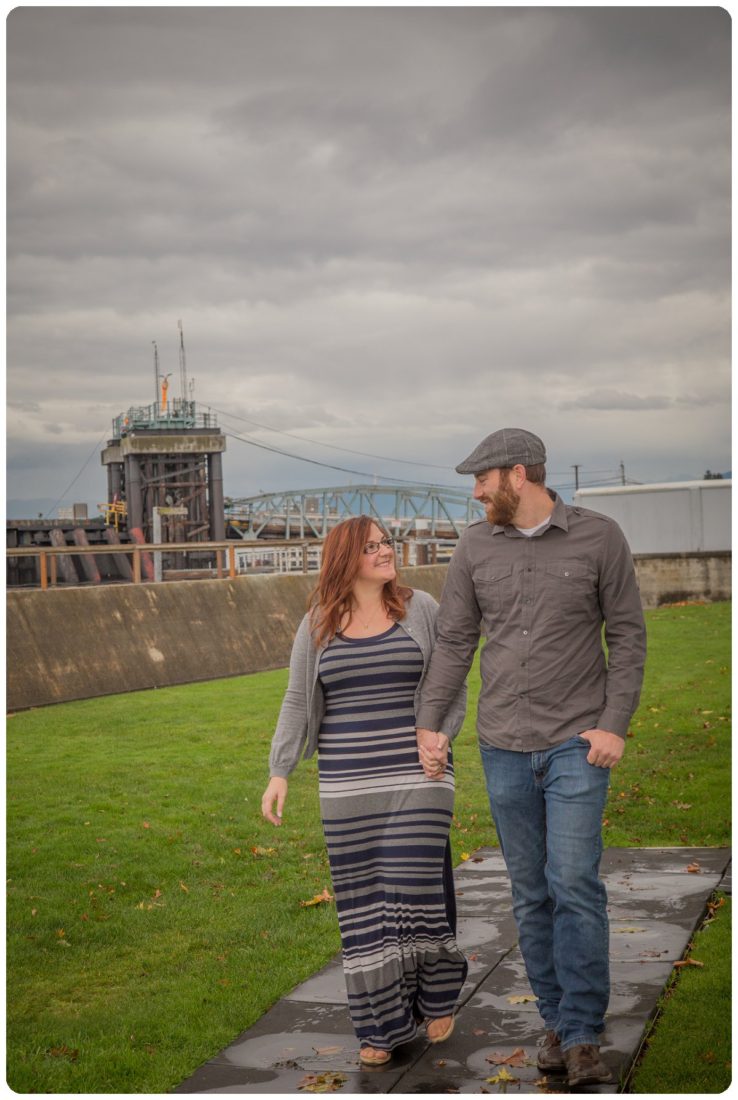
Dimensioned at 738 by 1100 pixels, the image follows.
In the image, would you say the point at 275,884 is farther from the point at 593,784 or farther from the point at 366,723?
the point at 593,784

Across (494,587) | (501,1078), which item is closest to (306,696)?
(494,587)

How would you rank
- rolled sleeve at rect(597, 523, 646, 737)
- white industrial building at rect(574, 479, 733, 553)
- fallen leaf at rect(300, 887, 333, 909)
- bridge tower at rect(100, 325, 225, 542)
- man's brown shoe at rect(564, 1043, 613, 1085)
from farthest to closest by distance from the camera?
bridge tower at rect(100, 325, 225, 542), white industrial building at rect(574, 479, 733, 553), fallen leaf at rect(300, 887, 333, 909), rolled sleeve at rect(597, 523, 646, 737), man's brown shoe at rect(564, 1043, 613, 1085)

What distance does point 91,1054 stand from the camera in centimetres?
467

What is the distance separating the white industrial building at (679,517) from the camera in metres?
29.0

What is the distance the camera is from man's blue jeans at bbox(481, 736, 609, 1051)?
12.9ft

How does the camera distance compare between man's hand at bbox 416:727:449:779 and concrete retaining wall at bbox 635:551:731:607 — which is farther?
concrete retaining wall at bbox 635:551:731:607

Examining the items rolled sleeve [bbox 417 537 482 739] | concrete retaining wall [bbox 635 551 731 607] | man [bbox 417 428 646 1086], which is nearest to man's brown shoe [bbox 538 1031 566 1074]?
man [bbox 417 428 646 1086]

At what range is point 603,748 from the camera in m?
3.90

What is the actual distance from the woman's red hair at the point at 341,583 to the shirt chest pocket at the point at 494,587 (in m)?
0.34

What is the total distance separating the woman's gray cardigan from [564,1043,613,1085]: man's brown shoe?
3.76 ft

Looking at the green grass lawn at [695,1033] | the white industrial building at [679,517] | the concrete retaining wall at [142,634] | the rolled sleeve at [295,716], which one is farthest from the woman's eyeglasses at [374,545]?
the white industrial building at [679,517]

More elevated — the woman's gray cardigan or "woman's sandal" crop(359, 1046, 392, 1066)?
the woman's gray cardigan

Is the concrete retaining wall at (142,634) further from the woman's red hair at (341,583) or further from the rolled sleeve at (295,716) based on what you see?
the woman's red hair at (341,583)

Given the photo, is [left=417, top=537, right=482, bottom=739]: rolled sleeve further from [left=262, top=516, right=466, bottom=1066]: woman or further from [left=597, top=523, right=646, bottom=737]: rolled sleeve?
[left=597, top=523, right=646, bottom=737]: rolled sleeve
